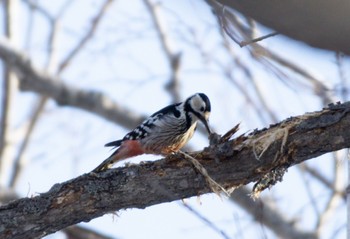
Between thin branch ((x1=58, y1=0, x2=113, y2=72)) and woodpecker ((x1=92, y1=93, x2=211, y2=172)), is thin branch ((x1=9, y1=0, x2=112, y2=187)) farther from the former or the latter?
woodpecker ((x1=92, y1=93, x2=211, y2=172))

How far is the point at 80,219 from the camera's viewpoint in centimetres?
303

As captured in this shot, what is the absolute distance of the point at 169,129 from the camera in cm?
539

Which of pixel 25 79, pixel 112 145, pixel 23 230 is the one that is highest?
pixel 25 79

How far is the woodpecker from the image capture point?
5.20 meters

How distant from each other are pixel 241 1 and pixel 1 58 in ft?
20.9

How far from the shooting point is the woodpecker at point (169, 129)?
17.0 ft

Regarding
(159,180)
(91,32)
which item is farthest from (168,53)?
(159,180)

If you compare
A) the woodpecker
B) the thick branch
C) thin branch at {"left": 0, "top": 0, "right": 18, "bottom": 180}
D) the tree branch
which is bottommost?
the thick branch

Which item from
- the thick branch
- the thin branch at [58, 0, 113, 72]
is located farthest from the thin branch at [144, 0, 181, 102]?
the thick branch

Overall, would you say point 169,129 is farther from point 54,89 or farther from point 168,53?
point 168,53

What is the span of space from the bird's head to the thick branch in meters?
2.33

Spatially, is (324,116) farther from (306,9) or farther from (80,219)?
(306,9)

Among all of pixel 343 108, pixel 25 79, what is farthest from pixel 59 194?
pixel 25 79

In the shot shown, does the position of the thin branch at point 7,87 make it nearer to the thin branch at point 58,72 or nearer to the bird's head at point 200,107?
the thin branch at point 58,72
